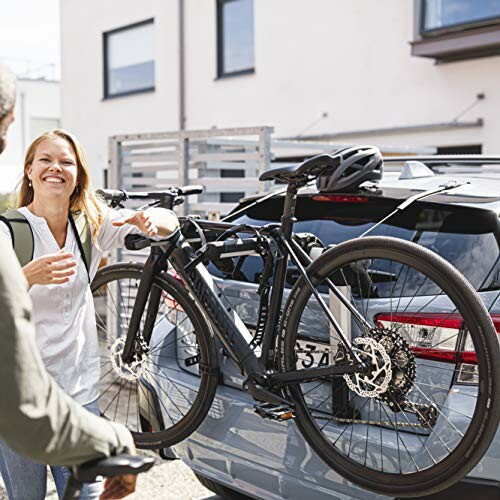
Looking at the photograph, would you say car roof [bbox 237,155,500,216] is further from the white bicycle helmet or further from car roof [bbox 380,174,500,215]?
the white bicycle helmet

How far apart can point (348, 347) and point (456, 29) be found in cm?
805

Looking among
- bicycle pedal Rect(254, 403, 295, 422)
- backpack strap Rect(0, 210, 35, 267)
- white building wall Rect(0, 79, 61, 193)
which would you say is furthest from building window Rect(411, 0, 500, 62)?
white building wall Rect(0, 79, 61, 193)

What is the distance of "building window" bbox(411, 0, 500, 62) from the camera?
9.67 metres

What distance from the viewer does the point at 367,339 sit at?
9.11 ft

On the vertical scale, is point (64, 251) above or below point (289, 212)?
below

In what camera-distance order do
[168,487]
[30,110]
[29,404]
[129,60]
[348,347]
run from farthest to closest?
[30,110], [129,60], [168,487], [348,347], [29,404]

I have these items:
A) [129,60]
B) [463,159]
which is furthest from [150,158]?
[129,60]

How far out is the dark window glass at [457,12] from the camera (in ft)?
31.8

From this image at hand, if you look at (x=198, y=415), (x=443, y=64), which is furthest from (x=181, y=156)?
(x=443, y=64)

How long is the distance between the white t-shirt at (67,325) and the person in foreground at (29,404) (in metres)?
1.30

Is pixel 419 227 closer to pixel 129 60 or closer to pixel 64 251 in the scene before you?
pixel 64 251

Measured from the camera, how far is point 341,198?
3.37 meters

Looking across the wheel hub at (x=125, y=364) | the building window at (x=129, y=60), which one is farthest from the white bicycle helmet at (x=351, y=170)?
the building window at (x=129, y=60)

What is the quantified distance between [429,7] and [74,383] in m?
8.69
